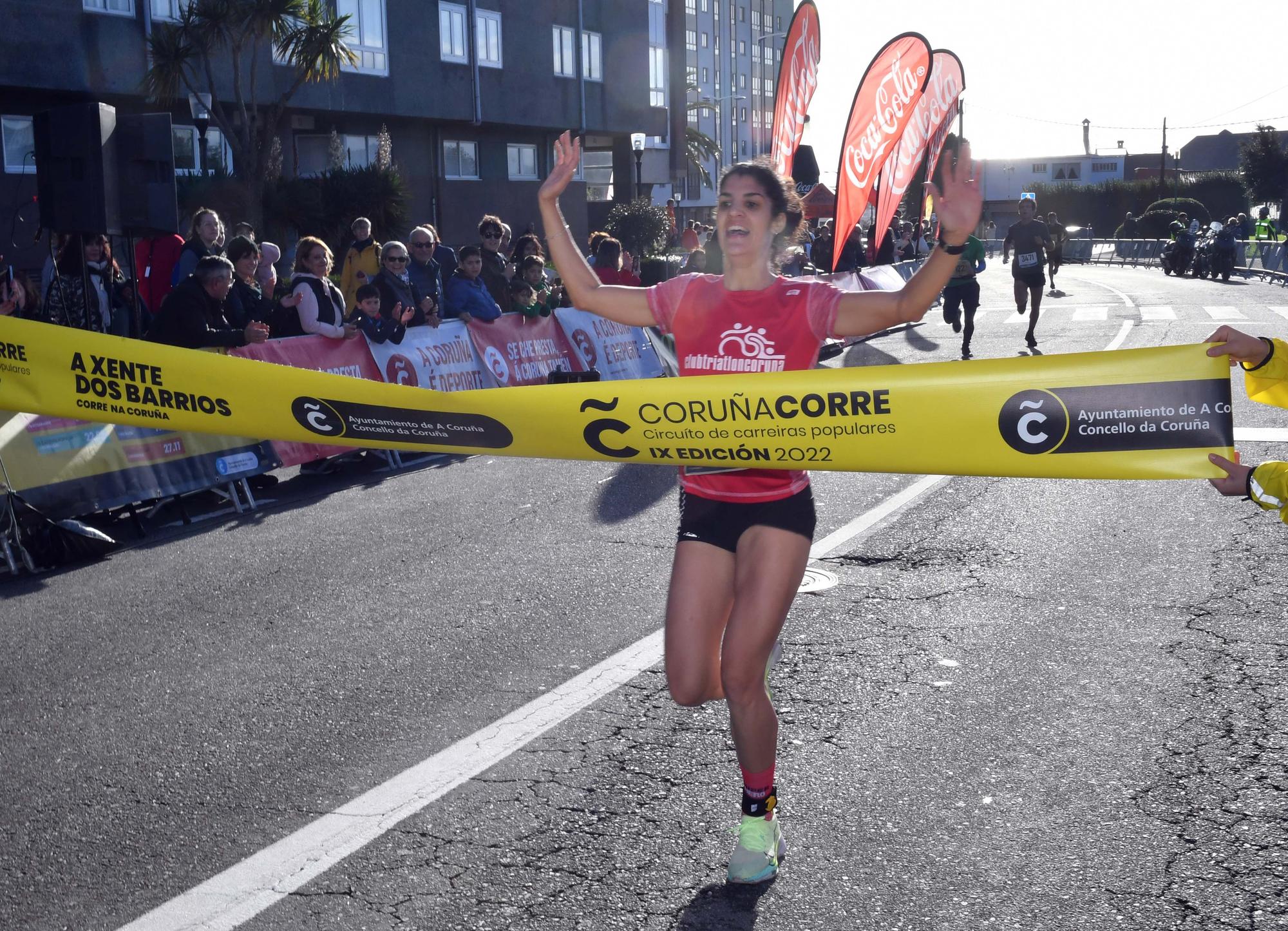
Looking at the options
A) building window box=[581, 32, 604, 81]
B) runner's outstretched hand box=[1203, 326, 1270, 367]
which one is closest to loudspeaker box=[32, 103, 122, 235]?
runner's outstretched hand box=[1203, 326, 1270, 367]

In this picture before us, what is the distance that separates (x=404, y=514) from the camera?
30.7 ft

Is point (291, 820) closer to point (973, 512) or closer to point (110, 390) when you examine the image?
point (110, 390)

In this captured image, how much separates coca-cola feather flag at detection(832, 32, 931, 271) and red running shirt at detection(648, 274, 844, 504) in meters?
12.1

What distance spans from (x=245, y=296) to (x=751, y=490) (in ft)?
27.1

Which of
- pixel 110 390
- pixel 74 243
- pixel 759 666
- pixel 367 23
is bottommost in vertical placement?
pixel 759 666

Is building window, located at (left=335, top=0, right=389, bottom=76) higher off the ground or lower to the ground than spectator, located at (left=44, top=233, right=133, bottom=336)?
higher

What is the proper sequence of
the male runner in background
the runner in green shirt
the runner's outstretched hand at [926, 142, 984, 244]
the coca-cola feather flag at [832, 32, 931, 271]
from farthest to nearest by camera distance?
the male runner in background, the runner in green shirt, the coca-cola feather flag at [832, 32, 931, 271], the runner's outstretched hand at [926, 142, 984, 244]

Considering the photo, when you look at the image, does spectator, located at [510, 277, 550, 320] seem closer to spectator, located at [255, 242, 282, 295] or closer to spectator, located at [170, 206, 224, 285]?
spectator, located at [255, 242, 282, 295]

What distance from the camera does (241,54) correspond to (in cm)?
2686

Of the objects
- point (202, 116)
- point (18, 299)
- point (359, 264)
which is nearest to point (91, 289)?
point (18, 299)

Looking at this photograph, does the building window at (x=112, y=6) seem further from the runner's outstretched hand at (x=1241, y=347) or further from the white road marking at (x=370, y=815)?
the runner's outstretched hand at (x=1241, y=347)

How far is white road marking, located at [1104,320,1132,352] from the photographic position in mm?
19044

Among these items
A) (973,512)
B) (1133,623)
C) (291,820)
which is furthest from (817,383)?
(973,512)

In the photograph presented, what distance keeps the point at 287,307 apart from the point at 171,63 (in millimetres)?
14850
